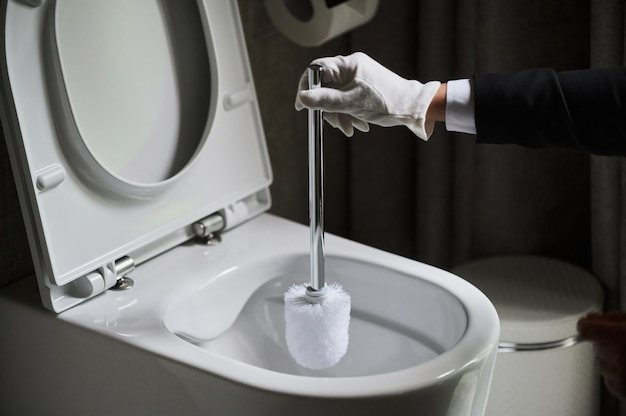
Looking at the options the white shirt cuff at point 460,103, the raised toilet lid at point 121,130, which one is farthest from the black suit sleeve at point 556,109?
the raised toilet lid at point 121,130

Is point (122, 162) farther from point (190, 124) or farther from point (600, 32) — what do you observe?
point (600, 32)

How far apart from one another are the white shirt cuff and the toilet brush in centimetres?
15

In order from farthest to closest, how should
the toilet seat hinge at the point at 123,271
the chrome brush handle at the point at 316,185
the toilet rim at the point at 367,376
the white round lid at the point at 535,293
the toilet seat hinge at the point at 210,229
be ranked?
the white round lid at the point at 535,293 < the toilet seat hinge at the point at 210,229 < the toilet seat hinge at the point at 123,271 < the chrome brush handle at the point at 316,185 < the toilet rim at the point at 367,376

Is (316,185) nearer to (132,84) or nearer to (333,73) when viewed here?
(333,73)

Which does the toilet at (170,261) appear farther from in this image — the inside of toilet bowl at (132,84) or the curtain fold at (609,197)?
the curtain fold at (609,197)

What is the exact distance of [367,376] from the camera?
0.83m

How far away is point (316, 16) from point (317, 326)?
1.58 feet

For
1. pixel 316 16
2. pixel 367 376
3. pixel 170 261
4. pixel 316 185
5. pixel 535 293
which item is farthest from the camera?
pixel 535 293

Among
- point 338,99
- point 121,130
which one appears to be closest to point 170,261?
point 121,130

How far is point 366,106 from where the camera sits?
36.9 inches

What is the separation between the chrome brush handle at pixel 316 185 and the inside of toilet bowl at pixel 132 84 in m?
0.21

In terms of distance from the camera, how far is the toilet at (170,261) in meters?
0.87

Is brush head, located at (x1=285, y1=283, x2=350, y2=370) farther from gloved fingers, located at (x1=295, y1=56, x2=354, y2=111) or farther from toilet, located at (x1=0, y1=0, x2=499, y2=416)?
gloved fingers, located at (x1=295, y1=56, x2=354, y2=111)

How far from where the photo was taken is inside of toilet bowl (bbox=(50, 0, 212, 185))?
3.10 ft
